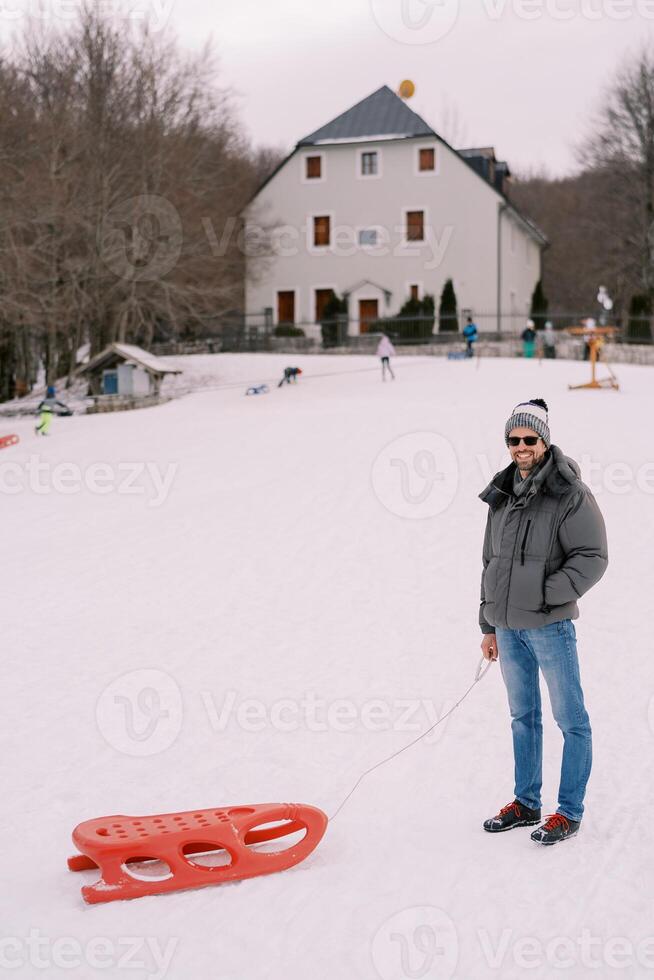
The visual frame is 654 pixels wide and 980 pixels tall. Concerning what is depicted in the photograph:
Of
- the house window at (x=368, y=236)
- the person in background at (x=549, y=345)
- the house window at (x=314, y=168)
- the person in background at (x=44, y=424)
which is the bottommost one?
the person in background at (x=44, y=424)

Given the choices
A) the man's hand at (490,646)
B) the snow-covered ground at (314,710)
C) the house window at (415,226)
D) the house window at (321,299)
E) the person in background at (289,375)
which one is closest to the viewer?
the snow-covered ground at (314,710)

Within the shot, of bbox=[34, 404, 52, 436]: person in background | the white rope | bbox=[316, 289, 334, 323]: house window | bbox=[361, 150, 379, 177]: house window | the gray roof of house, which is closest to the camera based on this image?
the white rope

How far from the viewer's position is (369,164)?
46.5m

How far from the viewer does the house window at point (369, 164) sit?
4634cm

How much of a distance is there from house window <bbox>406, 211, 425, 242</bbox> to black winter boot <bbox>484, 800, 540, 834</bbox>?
4311 cm

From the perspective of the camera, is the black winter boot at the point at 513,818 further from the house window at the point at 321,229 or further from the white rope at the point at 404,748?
the house window at the point at 321,229

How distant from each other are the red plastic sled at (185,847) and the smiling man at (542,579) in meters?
1.26

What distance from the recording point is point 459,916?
4488 millimetres

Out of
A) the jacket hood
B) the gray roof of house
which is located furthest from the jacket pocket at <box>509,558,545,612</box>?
the gray roof of house

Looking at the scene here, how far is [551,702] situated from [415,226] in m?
43.4

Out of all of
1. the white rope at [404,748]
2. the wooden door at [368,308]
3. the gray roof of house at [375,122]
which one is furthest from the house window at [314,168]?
the white rope at [404,748]

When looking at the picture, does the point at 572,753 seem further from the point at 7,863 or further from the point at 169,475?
the point at 169,475

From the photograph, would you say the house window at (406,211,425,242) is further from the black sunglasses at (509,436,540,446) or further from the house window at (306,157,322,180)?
the black sunglasses at (509,436,540,446)

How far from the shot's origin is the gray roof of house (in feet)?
151
